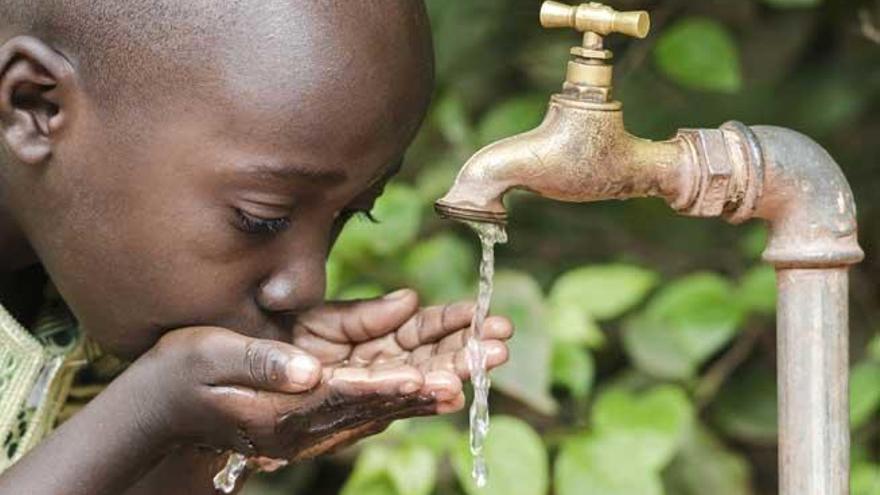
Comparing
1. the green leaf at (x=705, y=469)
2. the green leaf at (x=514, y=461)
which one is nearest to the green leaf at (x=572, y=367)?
the green leaf at (x=514, y=461)

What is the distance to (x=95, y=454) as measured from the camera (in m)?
1.47

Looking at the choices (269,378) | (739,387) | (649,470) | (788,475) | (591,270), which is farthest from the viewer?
(739,387)

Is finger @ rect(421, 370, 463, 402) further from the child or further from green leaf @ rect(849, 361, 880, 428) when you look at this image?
green leaf @ rect(849, 361, 880, 428)

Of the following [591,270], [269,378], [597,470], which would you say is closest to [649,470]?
[597,470]

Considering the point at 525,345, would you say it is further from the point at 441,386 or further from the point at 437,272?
the point at 441,386

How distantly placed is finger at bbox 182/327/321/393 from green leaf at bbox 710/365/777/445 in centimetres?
110

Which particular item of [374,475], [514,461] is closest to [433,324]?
→ [514,461]

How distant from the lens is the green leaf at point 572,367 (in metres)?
2.16

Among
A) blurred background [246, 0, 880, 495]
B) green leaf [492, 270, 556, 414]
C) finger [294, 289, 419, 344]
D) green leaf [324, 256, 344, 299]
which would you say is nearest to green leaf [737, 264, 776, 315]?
blurred background [246, 0, 880, 495]

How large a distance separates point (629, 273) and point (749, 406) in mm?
316

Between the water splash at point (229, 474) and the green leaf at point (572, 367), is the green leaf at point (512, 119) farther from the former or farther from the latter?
the water splash at point (229, 474)

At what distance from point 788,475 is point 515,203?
1047 millimetres

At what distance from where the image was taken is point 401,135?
152 cm

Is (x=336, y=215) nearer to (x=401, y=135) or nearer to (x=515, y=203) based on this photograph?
(x=401, y=135)
